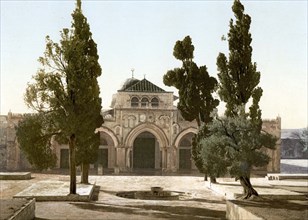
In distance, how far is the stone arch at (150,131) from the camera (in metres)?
38.6

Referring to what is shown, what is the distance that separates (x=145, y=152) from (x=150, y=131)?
312 centimetres

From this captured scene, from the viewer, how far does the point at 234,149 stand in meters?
17.8

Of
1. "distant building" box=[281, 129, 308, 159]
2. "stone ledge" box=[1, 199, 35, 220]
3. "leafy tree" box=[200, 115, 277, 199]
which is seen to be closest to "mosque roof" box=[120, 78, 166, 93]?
"leafy tree" box=[200, 115, 277, 199]

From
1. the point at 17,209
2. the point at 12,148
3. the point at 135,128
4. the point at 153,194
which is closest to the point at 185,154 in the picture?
the point at 135,128

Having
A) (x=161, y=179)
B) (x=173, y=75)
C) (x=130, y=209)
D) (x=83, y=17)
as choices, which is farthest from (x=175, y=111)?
(x=130, y=209)

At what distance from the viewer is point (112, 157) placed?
40000 millimetres

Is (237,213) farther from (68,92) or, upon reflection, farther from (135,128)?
(135,128)

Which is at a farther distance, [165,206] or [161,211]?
[165,206]

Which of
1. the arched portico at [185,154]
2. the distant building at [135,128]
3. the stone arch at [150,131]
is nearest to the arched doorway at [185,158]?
the arched portico at [185,154]

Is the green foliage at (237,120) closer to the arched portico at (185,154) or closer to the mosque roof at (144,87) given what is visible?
the mosque roof at (144,87)

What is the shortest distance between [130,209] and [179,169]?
2372cm

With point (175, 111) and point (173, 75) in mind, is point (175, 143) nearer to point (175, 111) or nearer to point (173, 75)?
point (175, 111)

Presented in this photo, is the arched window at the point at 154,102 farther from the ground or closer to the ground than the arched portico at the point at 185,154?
farther from the ground

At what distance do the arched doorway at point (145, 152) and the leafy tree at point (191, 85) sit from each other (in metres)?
13.8
